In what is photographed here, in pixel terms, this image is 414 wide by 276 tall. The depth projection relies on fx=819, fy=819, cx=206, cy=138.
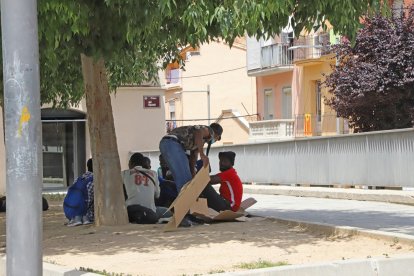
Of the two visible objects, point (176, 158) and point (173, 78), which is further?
point (173, 78)

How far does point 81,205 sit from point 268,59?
109ft

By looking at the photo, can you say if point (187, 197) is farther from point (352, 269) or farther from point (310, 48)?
point (310, 48)

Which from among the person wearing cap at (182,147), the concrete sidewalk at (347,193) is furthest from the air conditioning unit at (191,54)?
the person wearing cap at (182,147)

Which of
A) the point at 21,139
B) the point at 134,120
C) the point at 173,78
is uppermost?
the point at 173,78

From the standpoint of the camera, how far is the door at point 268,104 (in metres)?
45.7

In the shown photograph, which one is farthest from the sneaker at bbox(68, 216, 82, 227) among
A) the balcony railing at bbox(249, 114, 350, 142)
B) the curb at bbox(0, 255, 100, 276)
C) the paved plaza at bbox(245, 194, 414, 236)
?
the balcony railing at bbox(249, 114, 350, 142)

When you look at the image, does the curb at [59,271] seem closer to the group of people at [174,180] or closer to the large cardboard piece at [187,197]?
the large cardboard piece at [187,197]

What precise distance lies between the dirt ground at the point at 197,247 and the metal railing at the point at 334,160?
9.95 metres

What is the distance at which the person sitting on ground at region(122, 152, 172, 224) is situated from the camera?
37.6ft

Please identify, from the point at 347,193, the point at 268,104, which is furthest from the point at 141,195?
the point at 268,104

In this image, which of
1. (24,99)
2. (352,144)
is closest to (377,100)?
(352,144)

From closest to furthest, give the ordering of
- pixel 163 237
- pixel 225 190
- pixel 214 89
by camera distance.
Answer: pixel 163 237
pixel 225 190
pixel 214 89

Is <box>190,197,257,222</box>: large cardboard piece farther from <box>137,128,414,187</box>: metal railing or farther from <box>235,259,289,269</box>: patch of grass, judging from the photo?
<box>137,128,414,187</box>: metal railing

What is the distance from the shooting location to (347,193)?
20344 mm
